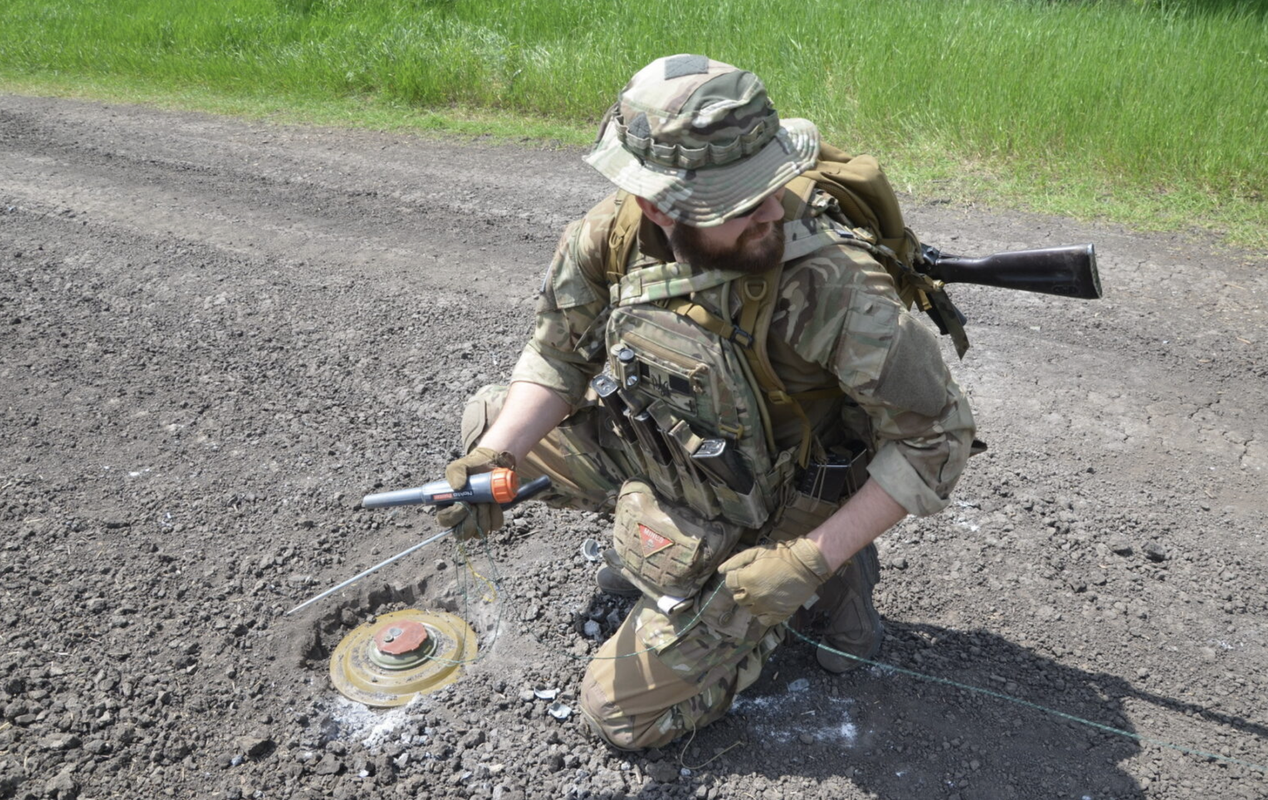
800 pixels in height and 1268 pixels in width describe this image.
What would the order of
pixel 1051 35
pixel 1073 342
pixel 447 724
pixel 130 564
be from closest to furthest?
pixel 447 724 < pixel 130 564 < pixel 1073 342 < pixel 1051 35

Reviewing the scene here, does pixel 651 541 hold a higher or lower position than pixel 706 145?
lower

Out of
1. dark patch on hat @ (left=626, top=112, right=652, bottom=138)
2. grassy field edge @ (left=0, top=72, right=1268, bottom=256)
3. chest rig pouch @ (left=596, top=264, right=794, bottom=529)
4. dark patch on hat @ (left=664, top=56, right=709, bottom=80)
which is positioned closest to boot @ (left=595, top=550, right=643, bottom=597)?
chest rig pouch @ (left=596, top=264, right=794, bottom=529)

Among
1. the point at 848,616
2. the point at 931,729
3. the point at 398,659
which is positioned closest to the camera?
the point at 931,729

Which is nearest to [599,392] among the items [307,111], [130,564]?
[130,564]

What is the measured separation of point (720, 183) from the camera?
2.34m

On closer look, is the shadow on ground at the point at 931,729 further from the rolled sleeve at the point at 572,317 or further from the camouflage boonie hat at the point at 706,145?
the camouflage boonie hat at the point at 706,145

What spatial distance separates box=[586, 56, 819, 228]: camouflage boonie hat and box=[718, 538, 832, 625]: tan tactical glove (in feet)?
2.77

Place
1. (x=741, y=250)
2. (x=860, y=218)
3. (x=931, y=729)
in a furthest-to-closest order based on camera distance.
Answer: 1. (x=931, y=729)
2. (x=860, y=218)
3. (x=741, y=250)

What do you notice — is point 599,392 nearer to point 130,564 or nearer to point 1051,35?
point 130,564

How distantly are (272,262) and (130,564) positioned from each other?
2.79 metres

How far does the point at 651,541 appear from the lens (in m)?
2.87

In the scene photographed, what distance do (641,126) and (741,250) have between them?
1.23ft

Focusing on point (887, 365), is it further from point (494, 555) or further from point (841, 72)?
point (841, 72)

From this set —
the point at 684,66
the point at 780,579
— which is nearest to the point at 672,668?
the point at 780,579
